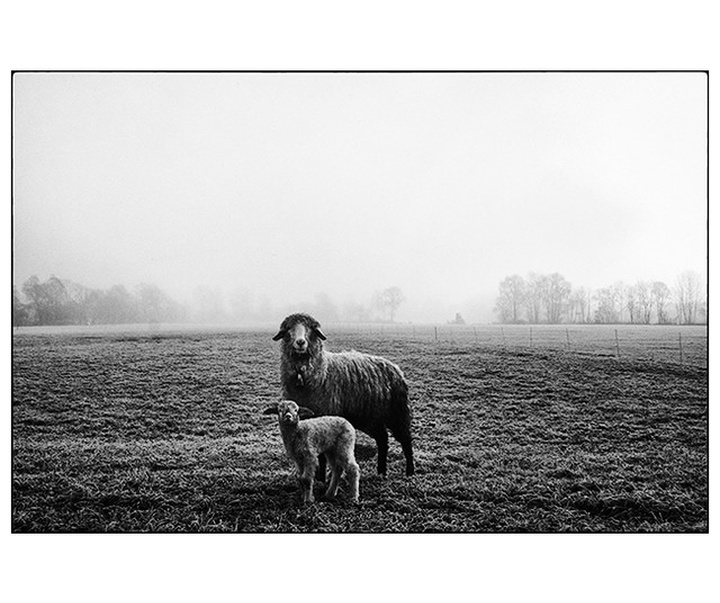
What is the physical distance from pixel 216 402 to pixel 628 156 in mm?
4147

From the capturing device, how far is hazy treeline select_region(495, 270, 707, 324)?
279 inches

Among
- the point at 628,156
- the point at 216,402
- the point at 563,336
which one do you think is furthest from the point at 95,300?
the point at 628,156

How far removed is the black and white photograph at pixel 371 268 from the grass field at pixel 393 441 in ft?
0.07

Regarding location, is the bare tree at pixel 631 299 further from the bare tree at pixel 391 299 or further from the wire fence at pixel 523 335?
the bare tree at pixel 391 299

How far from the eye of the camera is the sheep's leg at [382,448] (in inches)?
266

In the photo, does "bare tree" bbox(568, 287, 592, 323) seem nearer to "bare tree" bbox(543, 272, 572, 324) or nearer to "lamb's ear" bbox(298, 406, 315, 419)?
"bare tree" bbox(543, 272, 572, 324)

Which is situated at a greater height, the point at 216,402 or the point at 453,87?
the point at 453,87

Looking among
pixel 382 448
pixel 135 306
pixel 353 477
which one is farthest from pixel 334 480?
pixel 135 306

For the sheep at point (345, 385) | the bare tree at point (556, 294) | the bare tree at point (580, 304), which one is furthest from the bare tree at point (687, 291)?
the sheep at point (345, 385)

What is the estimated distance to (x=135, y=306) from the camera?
23.3 ft

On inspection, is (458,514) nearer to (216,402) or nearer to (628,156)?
(216,402)

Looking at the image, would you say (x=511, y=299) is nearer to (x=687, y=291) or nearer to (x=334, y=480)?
(x=687, y=291)

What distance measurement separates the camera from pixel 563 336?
24.1ft

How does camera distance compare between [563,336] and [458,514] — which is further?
[563,336]
